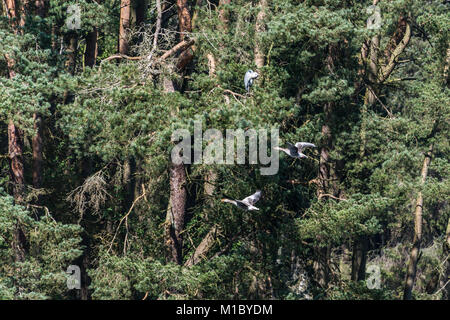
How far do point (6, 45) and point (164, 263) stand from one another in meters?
5.13

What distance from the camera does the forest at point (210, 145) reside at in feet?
54.5

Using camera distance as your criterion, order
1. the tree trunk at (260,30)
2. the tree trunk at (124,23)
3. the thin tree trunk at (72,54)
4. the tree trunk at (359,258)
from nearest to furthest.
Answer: the tree trunk at (260,30) < the tree trunk at (124,23) < the thin tree trunk at (72,54) < the tree trunk at (359,258)

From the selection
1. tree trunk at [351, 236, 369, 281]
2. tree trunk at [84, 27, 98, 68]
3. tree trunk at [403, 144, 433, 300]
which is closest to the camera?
tree trunk at [84, 27, 98, 68]

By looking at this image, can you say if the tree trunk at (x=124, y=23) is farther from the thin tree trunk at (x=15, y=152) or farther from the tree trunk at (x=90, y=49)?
the thin tree trunk at (x=15, y=152)

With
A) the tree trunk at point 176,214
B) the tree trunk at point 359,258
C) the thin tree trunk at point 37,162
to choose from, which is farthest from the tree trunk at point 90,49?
the tree trunk at point 359,258

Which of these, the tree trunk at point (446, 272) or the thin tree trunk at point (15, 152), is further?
the tree trunk at point (446, 272)

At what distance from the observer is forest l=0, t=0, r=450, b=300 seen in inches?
655

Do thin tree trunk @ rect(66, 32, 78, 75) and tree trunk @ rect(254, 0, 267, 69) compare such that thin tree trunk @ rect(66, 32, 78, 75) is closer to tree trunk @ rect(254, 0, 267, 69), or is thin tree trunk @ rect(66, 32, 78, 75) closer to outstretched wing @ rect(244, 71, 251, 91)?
tree trunk @ rect(254, 0, 267, 69)

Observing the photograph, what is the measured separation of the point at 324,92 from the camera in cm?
1831

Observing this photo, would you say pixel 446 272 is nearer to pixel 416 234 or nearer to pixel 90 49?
pixel 416 234

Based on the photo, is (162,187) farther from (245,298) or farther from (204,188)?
(245,298)

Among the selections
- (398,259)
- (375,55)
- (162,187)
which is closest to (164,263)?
(162,187)

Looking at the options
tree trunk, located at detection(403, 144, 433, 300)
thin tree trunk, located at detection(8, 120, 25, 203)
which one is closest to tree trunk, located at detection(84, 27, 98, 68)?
thin tree trunk, located at detection(8, 120, 25, 203)
